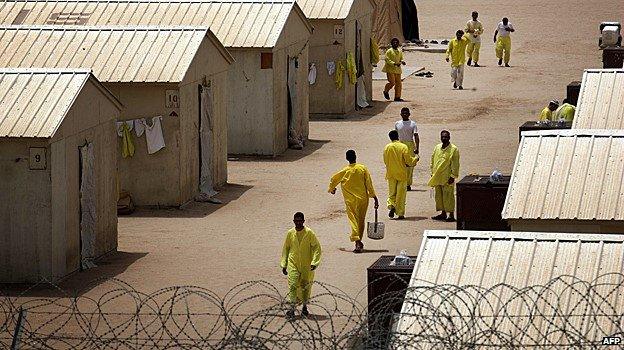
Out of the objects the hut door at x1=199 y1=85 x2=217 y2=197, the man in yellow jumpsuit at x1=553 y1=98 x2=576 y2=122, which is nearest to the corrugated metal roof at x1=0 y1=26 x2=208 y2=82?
the hut door at x1=199 y1=85 x2=217 y2=197

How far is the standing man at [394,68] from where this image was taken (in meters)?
34.6

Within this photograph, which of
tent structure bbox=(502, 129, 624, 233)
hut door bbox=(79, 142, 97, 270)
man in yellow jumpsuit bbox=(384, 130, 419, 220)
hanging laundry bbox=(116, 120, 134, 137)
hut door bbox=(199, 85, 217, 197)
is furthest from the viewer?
hut door bbox=(199, 85, 217, 197)

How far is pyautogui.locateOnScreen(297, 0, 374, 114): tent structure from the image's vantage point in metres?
31.8

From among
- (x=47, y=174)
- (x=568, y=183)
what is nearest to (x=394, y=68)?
(x=47, y=174)

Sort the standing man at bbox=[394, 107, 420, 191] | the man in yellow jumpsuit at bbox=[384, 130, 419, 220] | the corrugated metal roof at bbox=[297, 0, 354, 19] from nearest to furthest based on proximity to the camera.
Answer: the man in yellow jumpsuit at bbox=[384, 130, 419, 220]
the standing man at bbox=[394, 107, 420, 191]
the corrugated metal roof at bbox=[297, 0, 354, 19]

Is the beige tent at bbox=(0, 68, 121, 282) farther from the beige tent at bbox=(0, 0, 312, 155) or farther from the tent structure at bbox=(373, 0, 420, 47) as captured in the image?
the tent structure at bbox=(373, 0, 420, 47)

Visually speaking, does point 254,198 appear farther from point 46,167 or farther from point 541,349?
point 541,349

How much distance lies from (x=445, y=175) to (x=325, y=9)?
11.0m

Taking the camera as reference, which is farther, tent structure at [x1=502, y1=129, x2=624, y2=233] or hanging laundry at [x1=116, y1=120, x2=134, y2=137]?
hanging laundry at [x1=116, y1=120, x2=134, y2=137]

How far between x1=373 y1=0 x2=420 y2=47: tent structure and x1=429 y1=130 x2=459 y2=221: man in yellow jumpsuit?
20.9 meters

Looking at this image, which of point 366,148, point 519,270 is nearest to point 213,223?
point 366,148

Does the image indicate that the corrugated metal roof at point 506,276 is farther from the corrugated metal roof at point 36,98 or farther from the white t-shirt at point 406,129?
the white t-shirt at point 406,129

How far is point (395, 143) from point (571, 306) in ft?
31.4

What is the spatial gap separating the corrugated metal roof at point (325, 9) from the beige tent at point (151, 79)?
842 centimetres
